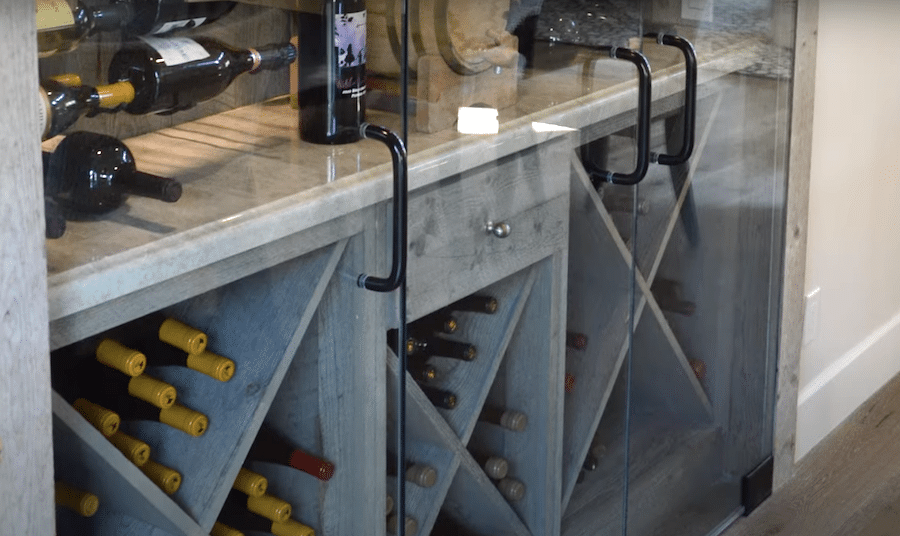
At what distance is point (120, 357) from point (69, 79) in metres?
0.25

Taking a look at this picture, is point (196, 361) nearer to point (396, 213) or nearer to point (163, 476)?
point (163, 476)

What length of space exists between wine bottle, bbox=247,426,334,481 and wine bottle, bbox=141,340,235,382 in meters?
0.08

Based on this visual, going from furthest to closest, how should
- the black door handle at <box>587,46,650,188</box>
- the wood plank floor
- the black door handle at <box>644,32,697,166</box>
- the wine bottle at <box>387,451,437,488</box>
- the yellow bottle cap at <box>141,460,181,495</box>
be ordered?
the wood plank floor → the black door handle at <box>644,32,697,166</box> → the black door handle at <box>587,46,650,188</box> → the wine bottle at <box>387,451,437,488</box> → the yellow bottle cap at <box>141,460,181,495</box>

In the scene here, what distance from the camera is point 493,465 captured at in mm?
1598

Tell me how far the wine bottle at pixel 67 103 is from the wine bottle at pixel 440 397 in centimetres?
53

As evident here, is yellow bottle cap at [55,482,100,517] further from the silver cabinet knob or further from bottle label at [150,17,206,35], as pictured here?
the silver cabinet knob

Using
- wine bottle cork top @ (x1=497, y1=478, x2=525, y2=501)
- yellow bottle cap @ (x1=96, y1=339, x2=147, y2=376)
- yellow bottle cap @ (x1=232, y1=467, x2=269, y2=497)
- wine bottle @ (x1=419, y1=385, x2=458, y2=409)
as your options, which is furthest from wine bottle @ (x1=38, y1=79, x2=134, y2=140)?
wine bottle cork top @ (x1=497, y1=478, x2=525, y2=501)

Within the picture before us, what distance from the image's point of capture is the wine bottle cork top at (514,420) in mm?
1582

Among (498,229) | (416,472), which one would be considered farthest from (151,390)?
(498,229)

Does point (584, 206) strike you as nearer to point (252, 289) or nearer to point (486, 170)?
point (486, 170)

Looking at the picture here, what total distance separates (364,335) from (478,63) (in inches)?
13.6

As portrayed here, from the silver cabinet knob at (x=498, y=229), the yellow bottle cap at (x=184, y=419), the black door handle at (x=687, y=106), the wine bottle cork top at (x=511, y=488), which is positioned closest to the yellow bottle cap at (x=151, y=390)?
the yellow bottle cap at (x=184, y=419)

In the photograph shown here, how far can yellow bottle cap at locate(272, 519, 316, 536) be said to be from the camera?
133cm

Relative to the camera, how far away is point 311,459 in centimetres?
134
